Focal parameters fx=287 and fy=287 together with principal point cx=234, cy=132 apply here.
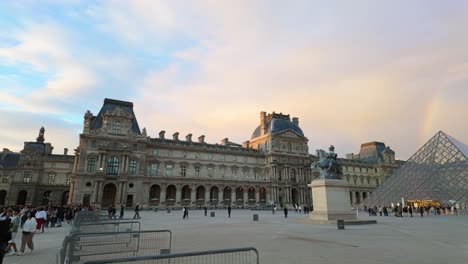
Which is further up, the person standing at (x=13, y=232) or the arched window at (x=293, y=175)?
the arched window at (x=293, y=175)

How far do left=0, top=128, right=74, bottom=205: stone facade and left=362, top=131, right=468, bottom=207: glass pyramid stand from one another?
65.6 m

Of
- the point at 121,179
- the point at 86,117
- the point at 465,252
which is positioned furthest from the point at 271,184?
the point at 465,252

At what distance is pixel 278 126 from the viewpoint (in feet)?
253

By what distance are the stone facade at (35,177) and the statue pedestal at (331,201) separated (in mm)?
62782

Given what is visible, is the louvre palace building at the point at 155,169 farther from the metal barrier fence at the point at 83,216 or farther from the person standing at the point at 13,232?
the person standing at the point at 13,232

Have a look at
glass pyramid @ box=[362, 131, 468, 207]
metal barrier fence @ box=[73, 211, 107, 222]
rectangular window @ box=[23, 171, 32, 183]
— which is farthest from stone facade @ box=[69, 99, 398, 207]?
metal barrier fence @ box=[73, 211, 107, 222]

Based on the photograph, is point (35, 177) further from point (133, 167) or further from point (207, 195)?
point (207, 195)

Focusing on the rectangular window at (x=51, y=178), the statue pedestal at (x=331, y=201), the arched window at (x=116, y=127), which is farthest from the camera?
the rectangular window at (x=51, y=178)

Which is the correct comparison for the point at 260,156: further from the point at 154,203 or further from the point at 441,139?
the point at 441,139

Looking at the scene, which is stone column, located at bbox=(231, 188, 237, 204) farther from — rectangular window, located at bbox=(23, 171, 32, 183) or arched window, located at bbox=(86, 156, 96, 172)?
rectangular window, located at bbox=(23, 171, 32, 183)

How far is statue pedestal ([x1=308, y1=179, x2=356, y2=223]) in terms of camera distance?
1981 cm

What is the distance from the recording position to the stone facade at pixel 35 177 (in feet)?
208

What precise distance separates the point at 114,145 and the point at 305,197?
157 feet

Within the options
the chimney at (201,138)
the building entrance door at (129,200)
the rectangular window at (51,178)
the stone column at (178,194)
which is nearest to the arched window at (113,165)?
the building entrance door at (129,200)
